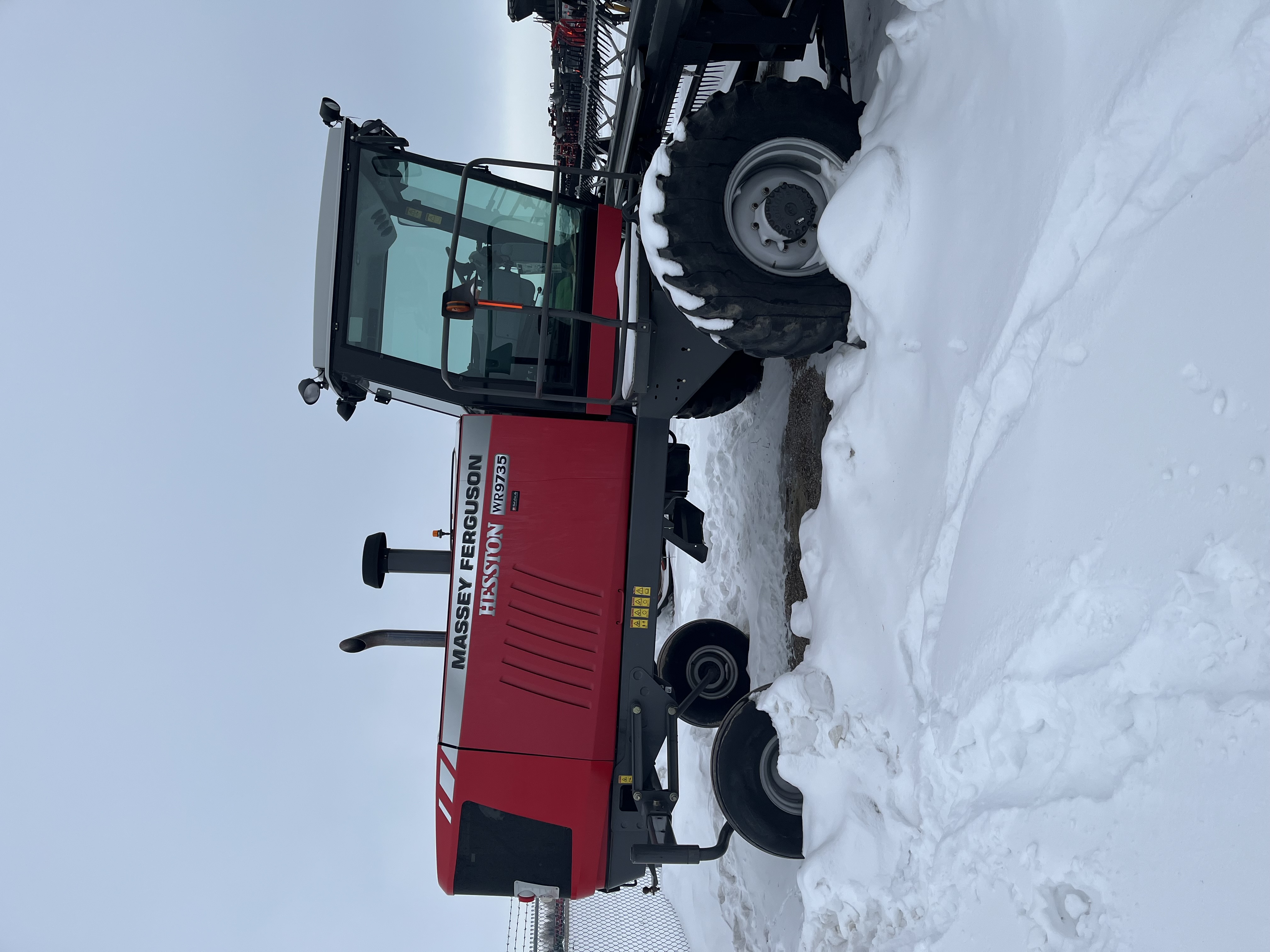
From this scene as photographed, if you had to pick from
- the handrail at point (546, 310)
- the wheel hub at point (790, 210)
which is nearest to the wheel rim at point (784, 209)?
the wheel hub at point (790, 210)

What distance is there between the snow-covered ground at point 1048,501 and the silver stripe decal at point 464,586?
1435mm

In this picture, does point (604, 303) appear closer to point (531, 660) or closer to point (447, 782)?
point (531, 660)

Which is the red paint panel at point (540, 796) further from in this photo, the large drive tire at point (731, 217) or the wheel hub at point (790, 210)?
the wheel hub at point (790, 210)

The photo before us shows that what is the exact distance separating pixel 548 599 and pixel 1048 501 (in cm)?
218

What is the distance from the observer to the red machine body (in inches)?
138

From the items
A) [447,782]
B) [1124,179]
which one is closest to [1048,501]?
[1124,179]

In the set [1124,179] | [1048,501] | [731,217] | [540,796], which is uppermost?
[731,217]

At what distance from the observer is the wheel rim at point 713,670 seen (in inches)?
184

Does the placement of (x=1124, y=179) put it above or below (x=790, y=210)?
below

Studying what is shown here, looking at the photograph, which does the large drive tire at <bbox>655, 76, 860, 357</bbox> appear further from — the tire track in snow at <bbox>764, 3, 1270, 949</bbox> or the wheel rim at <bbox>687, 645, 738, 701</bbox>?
the wheel rim at <bbox>687, 645, 738, 701</bbox>

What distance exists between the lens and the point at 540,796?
3529mm

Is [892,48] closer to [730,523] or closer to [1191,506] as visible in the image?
[1191,506]

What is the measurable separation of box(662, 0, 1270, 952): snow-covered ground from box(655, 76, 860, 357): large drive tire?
16 centimetres

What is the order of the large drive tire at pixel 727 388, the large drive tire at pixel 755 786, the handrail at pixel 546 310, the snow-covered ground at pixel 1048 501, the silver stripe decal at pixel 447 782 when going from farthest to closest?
→ 1. the large drive tire at pixel 727 388
2. the silver stripe decal at pixel 447 782
3. the large drive tire at pixel 755 786
4. the handrail at pixel 546 310
5. the snow-covered ground at pixel 1048 501
